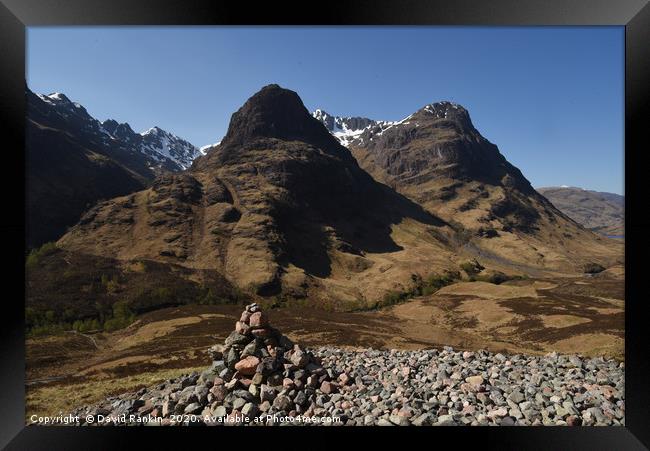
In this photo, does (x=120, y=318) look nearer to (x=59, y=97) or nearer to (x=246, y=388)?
(x=246, y=388)

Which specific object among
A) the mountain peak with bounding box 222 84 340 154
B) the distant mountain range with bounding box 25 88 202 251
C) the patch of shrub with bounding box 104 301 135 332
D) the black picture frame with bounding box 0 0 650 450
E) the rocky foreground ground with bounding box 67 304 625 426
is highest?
the mountain peak with bounding box 222 84 340 154

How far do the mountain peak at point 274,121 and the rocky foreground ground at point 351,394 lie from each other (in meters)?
97.0

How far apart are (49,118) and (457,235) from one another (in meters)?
143

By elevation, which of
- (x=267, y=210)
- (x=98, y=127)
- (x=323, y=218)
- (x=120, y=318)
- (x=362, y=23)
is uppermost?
(x=98, y=127)

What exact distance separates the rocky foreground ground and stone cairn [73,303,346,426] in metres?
0.02

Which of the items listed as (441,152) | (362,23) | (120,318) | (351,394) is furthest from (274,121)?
(351,394)

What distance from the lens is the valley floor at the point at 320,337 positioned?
41.3ft

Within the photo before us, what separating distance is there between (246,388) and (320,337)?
52.4ft

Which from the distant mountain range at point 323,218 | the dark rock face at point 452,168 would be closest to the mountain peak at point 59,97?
the distant mountain range at point 323,218

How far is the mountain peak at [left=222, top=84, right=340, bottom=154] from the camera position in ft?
322

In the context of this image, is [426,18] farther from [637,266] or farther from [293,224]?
[293,224]

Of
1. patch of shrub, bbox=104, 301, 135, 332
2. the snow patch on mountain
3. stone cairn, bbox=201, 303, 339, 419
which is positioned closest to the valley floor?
patch of shrub, bbox=104, 301, 135, 332

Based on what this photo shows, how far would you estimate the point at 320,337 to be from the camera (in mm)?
21812

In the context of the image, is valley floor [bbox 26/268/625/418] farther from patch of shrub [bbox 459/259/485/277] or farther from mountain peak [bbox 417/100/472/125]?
mountain peak [bbox 417/100/472/125]
